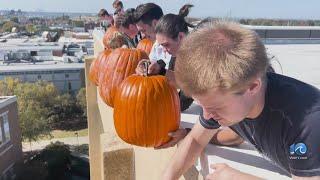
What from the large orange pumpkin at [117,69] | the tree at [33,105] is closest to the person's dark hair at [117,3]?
the large orange pumpkin at [117,69]

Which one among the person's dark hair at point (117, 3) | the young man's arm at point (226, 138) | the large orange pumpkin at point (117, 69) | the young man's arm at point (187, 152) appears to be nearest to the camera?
the young man's arm at point (187, 152)

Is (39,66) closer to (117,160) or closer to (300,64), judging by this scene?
(300,64)

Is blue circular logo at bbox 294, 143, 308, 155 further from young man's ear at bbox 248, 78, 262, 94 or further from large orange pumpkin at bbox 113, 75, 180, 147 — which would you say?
large orange pumpkin at bbox 113, 75, 180, 147

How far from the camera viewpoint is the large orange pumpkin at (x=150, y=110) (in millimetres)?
2463

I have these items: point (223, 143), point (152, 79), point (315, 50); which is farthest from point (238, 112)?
point (315, 50)

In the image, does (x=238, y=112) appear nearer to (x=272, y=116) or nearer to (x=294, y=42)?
(x=272, y=116)

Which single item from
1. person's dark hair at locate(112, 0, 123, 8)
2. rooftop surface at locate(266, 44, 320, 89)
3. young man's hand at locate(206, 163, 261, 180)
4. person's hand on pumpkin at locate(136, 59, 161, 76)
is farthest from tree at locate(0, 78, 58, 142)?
young man's hand at locate(206, 163, 261, 180)

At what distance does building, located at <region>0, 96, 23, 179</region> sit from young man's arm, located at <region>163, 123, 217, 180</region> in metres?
21.2

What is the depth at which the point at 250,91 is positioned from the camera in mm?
1368

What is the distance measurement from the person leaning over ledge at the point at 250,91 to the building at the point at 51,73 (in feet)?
124

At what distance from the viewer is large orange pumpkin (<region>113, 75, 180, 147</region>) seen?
2463 millimetres

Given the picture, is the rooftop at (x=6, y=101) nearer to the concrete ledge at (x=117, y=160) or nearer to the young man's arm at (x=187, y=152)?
the concrete ledge at (x=117, y=160)

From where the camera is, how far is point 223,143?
2.27 meters

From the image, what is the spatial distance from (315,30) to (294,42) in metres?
1.17
